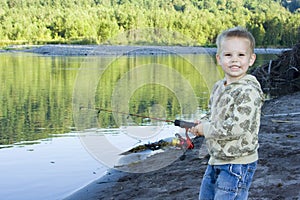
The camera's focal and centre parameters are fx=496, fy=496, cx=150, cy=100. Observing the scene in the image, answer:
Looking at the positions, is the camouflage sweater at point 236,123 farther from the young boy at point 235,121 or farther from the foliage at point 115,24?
the foliage at point 115,24

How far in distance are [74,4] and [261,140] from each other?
127 m

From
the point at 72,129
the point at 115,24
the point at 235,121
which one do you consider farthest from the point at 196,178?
the point at 115,24

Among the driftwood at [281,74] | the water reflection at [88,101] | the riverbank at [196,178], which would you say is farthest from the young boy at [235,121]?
the driftwood at [281,74]

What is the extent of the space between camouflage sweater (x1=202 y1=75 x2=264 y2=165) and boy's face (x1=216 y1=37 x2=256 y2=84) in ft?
0.19

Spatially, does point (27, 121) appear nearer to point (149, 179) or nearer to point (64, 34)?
point (149, 179)

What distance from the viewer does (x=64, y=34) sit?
294 feet

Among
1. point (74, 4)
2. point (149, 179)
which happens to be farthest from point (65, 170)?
point (74, 4)

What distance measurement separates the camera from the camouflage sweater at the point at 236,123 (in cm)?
308

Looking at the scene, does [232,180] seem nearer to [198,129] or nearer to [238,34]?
[198,129]

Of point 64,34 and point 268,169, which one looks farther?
point 64,34

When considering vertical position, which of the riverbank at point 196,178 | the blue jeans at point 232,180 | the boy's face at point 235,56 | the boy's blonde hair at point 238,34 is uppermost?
the boy's blonde hair at point 238,34

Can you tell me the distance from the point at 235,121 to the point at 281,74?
1656 centimetres

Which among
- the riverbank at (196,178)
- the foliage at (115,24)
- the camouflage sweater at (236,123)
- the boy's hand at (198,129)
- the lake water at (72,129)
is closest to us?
the camouflage sweater at (236,123)

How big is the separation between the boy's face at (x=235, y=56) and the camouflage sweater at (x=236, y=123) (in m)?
0.06
